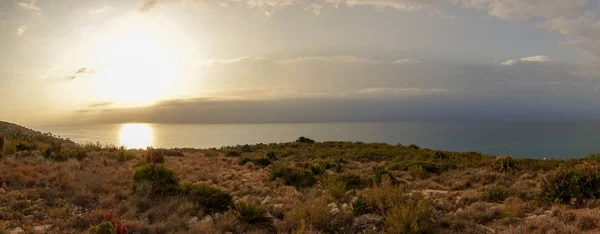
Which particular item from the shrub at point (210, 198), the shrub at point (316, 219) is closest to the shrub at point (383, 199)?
the shrub at point (316, 219)

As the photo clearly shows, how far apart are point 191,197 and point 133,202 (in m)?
1.44

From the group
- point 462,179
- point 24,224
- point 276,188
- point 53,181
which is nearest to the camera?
point 24,224

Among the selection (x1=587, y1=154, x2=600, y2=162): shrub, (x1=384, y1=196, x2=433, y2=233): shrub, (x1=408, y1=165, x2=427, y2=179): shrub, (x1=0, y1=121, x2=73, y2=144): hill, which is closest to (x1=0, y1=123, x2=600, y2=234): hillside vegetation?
(x1=384, y1=196, x2=433, y2=233): shrub

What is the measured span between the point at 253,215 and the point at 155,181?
12.2ft

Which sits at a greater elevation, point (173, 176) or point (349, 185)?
point (173, 176)

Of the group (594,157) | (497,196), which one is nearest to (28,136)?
(497,196)

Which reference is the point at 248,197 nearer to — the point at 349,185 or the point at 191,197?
the point at 191,197

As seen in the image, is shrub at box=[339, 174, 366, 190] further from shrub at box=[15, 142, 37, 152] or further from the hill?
the hill

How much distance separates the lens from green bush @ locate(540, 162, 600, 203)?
8781 mm

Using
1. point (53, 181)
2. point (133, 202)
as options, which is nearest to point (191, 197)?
point (133, 202)

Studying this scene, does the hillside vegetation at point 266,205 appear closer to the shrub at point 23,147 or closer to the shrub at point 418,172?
the shrub at point 418,172

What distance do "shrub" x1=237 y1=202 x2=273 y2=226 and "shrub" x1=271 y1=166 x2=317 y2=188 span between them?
4.86 m

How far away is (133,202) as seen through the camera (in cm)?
838

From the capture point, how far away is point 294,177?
44.2ft
